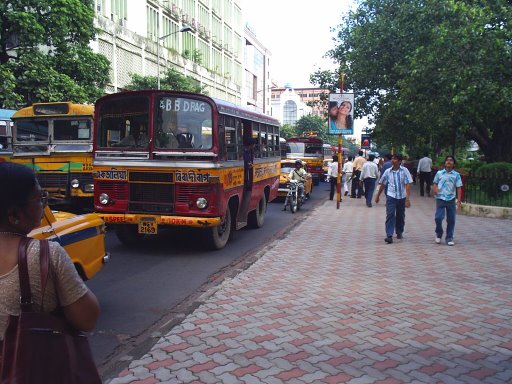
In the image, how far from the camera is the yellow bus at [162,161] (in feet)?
28.1

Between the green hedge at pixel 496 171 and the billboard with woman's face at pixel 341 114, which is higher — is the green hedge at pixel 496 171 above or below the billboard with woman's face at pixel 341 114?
below

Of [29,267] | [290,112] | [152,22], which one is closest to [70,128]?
[29,267]

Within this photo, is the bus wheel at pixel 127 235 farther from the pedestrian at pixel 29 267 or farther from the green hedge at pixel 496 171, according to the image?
the green hedge at pixel 496 171

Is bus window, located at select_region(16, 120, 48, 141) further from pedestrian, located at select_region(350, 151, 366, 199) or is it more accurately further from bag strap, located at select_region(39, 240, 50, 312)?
pedestrian, located at select_region(350, 151, 366, 199)

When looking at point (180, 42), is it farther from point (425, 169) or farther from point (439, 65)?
point (439, 65)

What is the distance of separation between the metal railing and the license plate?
10.9m

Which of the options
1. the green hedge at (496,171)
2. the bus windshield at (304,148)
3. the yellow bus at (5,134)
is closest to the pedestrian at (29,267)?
the yellow bus at (5,134)

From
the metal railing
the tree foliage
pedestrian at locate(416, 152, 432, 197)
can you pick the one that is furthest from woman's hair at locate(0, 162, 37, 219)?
pedestrian at locate(416, 152, 432, 197)

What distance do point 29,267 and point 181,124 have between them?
22.9 feet

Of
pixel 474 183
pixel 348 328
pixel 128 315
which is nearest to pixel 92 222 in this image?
pixel 128 315

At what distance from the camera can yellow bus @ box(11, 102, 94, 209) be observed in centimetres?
1191

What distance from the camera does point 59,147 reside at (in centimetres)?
1209

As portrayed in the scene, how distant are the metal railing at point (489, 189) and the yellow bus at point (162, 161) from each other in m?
9.55

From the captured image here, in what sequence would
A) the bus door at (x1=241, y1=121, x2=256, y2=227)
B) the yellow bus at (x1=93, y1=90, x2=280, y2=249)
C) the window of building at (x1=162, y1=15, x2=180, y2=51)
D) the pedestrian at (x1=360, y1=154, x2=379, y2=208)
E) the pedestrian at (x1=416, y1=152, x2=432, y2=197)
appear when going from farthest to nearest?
the window of building at (x1=162, y1=15, x2=180, y2=51), the pedestrian at (x1=416, y1=152, x2=432, y2=197), the pedestrian at (x1=360, y1=154, x2=379, y2=208), the bus door at (x1=241, y1=121, x2=256, y2=227), the yellow bus at (x1=93, y1=90, x2=280, y2=249)
